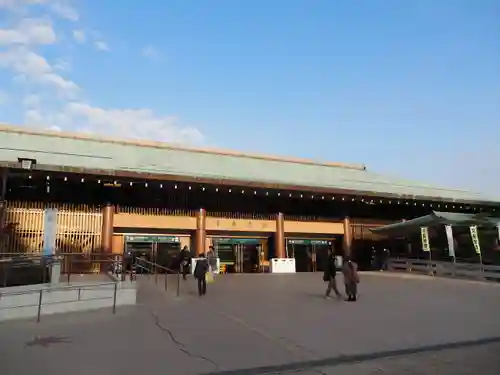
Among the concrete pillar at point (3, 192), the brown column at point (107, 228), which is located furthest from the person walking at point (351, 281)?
the concrete pillar at point (3, 192)

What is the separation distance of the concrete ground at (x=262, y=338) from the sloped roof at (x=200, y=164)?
10.8 meters

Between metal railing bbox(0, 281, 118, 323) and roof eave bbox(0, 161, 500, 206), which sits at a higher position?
roof eave bbox(0, 161, 500, 206)

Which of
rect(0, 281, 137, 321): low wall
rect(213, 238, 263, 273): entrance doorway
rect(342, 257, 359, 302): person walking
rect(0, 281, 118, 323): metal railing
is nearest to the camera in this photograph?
rect(0, 281, 118, 323): metal railing

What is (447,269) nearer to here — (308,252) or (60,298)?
(308,252)

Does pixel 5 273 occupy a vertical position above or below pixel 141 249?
below

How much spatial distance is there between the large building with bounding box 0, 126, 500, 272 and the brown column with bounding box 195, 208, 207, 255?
0.05 m

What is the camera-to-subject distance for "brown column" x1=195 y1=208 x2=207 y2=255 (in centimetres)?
2275

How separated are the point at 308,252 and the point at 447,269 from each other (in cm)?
787

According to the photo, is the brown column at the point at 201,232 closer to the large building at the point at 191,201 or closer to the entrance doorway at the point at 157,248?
the large building at the point at 191,201

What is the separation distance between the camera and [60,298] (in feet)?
34.4

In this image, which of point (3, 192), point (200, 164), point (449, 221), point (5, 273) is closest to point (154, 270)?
point (5, 273)

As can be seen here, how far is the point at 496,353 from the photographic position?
723cm

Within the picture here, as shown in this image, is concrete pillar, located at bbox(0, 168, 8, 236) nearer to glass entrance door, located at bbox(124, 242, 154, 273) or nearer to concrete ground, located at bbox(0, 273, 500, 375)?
glass entrance door, located at bbox(124, 242, 154, 273)

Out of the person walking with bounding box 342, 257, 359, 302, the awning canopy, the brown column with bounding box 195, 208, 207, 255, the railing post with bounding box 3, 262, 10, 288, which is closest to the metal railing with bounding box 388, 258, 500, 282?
the awning canopy
